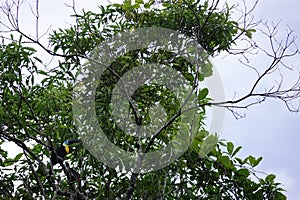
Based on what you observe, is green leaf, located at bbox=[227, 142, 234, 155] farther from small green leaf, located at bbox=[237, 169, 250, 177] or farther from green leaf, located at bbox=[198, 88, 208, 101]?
green leaf, located at bbox=[198, 88, 208, 101]

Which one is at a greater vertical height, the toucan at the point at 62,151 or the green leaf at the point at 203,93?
the green leaf at the point at 203,93

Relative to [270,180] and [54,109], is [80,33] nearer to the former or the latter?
[54,109]

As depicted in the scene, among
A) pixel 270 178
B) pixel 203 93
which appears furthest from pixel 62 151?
pixel 270 178

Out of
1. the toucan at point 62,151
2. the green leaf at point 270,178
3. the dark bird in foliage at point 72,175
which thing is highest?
the toucan at point 62,151

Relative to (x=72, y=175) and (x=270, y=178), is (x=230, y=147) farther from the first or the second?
(x=72, y=175)

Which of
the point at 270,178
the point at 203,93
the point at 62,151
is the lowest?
the point at 270,178

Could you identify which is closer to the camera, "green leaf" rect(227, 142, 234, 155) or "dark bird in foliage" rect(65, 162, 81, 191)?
"dark bird in foliage" rect(65, 162, 81, 191)

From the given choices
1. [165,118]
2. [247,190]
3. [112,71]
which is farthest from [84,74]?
[247,190]

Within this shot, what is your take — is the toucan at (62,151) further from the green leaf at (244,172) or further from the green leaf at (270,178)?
the green leaf at (270,178)

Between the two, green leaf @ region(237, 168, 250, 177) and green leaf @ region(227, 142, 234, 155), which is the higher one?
green leaf @ region(227, 142, 234, 155)

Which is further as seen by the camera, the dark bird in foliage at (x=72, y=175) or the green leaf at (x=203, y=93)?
the green leaf at (x=203, y=93)

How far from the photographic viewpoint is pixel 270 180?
358cm

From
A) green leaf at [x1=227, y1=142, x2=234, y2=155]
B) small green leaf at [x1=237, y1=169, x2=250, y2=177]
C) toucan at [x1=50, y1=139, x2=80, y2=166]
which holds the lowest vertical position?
small green leaf at [x1=237, y1=169, x2=250, y2=177]

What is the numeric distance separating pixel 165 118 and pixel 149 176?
379 millimetres
